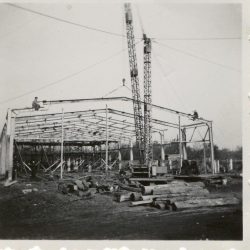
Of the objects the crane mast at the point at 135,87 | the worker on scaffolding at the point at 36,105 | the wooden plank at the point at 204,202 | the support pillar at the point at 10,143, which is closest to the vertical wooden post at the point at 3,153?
the support pillar at the point at 10,143

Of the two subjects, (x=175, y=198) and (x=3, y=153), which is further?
(x=3, y=153)

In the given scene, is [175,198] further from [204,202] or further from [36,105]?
[36,105]

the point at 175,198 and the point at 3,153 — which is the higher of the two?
the point at 3,153

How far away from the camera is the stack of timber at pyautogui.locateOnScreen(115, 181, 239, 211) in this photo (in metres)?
11.0

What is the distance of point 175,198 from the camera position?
11.4 m

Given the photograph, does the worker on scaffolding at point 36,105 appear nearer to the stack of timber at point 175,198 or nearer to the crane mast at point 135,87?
the stack of timber at point 175,198

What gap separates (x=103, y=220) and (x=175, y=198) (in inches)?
120

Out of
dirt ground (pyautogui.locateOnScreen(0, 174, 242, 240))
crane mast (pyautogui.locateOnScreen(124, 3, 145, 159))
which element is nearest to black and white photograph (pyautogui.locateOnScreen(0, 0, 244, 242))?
dirt ground (pyautogui.locateOnScreen(0, 174, 242, 240))

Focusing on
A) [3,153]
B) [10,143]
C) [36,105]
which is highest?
[36,105]

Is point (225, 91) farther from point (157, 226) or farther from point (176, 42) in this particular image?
point (157, 226)

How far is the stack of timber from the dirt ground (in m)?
0.31

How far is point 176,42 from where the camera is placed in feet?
38.3

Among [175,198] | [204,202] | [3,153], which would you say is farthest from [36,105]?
[204,202]

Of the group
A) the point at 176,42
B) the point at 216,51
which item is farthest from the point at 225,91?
the point at 176,42
